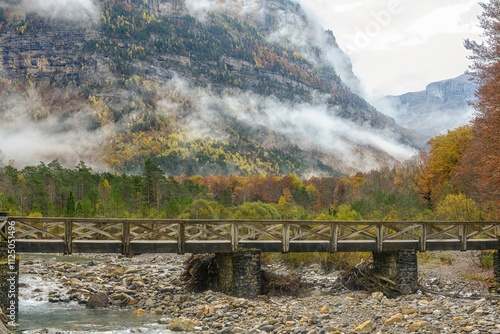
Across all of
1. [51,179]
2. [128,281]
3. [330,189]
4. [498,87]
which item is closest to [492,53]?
[498,87]

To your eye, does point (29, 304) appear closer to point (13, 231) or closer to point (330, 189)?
point (13, 231)

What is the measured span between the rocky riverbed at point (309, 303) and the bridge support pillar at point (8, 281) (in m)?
2.92

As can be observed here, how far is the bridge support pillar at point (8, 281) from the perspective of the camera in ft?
68.0

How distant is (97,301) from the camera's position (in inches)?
953

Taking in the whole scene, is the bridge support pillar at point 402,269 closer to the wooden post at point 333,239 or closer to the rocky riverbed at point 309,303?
the rocky riverbed at point 309,303

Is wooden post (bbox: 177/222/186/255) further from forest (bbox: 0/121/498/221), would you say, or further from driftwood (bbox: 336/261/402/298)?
forest (bbox: 0/121/498/221)

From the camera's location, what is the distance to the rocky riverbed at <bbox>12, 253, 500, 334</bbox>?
17.9 m

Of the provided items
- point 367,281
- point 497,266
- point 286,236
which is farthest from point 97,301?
point 497,266

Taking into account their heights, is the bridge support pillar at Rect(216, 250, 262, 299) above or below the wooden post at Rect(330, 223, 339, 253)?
below

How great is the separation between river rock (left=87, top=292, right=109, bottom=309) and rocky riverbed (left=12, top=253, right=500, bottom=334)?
55 cm

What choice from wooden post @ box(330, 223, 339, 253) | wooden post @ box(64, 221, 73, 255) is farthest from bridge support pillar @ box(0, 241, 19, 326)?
wooden post @ box(330, 223, 339, 253)

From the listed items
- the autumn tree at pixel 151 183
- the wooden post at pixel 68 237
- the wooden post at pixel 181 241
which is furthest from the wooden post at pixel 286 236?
the autumn tree at pixel 151 183

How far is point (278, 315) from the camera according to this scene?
20266mm

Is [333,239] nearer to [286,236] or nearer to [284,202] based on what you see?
[286,236]
